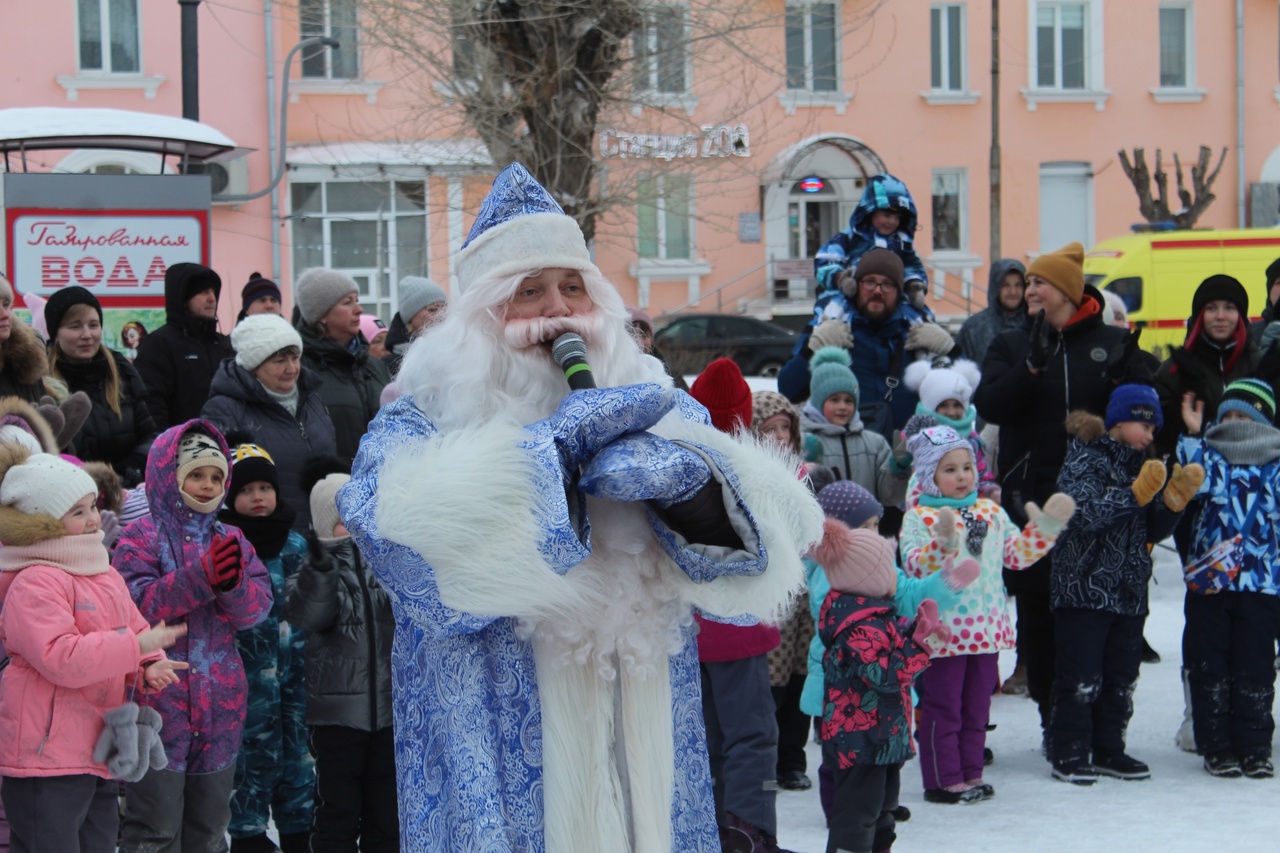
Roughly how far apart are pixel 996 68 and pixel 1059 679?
1863 centimetres

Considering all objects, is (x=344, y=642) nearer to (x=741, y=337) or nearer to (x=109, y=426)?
(x=109, y=426)

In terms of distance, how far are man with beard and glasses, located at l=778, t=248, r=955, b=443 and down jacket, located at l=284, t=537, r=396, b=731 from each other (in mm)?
2676

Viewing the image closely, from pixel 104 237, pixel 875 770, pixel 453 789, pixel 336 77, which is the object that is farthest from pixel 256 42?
pixel 453 789

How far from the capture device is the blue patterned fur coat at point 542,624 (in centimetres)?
240

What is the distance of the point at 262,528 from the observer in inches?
180

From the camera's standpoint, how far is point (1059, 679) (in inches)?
221

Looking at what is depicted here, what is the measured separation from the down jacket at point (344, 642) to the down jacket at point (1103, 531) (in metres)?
2.63

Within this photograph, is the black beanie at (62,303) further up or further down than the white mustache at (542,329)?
further up

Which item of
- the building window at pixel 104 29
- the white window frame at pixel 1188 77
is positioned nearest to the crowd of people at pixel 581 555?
the building window at pixel 104 29

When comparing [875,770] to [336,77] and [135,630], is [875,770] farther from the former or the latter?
[336,77]

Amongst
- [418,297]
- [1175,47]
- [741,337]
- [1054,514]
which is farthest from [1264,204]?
[1054,514]

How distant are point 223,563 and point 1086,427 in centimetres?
320

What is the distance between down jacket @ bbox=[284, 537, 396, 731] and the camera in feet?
14.2

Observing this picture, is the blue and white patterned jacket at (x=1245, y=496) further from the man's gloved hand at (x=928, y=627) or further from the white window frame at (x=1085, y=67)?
the white window frame at (x=1085, y=67)
